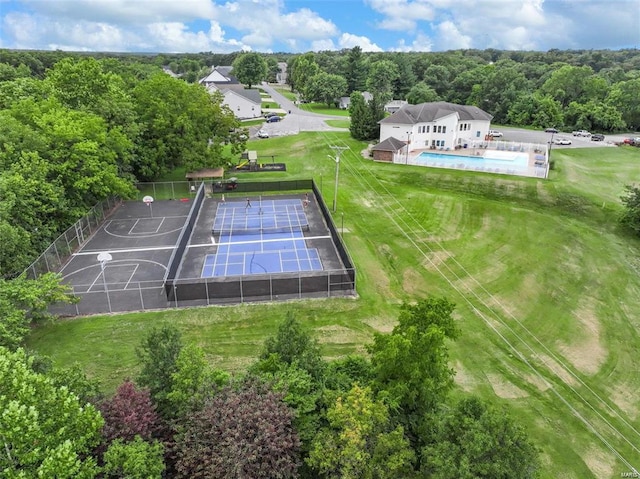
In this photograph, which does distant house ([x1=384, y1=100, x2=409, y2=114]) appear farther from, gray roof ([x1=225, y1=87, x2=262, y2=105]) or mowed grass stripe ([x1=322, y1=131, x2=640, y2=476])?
mowed grass stripe ([x1=322, y1=131, x2=640, y2=476])

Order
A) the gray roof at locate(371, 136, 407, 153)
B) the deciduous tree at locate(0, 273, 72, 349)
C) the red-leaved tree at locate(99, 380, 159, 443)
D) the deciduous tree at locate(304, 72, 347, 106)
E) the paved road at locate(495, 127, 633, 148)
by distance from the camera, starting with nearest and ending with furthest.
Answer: the red-leaved tree at locate(99, 380, 159, 443)
the deciduous tree at locate(0, 273, 72, 349)
the gray roof at locate(371, 136, 407, 153)
the paved road at locate(495, 127, 633, 148)
the deciduous tree at locate(304, 72, 347, 106)

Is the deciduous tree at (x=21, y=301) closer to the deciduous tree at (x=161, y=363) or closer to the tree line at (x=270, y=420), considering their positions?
the tree line at (x=270, y=420)

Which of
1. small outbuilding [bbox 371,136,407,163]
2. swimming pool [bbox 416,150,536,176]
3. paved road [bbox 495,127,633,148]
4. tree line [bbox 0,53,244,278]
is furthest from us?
paved road [bbox 495,127,633,148]

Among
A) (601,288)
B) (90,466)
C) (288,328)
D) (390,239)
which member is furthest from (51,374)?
(601,288)

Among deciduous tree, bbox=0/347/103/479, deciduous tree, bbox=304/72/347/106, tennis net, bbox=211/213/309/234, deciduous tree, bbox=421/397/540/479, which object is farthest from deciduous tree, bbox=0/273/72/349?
deciduous tree, bbox=304/72/347/106

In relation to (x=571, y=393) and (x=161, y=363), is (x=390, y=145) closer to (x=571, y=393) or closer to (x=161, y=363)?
(x=571, y=393)

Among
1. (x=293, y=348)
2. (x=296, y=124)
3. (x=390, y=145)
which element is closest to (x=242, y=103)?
(x=296, y=124)
